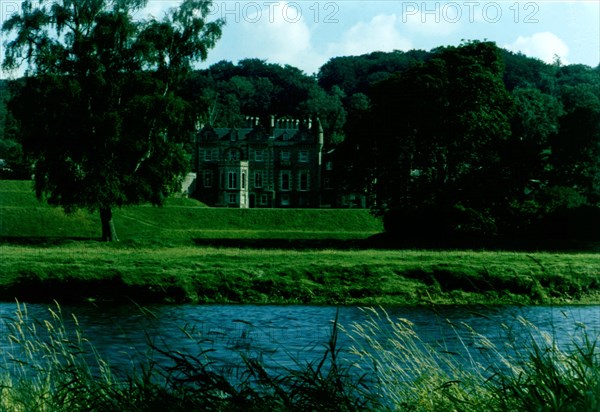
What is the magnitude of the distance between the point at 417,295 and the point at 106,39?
2040 centimetres

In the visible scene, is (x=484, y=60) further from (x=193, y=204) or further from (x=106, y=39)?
(x=193, y=204)

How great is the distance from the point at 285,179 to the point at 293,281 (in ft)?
204

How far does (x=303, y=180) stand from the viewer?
8781 cm

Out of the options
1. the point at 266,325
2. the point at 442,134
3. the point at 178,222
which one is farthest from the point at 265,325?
the point at 178,222

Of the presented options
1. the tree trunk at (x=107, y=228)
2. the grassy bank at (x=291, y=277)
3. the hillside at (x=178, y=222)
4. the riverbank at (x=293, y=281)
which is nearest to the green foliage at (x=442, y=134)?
the hillside at (x=178, y=222)

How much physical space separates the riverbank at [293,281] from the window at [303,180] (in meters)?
58.6

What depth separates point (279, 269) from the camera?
27406mm

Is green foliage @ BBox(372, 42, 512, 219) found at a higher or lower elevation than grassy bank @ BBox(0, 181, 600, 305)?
higher

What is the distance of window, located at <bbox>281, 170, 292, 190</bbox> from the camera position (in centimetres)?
8788

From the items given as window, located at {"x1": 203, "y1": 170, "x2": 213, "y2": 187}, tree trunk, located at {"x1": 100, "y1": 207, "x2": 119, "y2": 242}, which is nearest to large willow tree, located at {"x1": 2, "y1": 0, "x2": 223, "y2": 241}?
tree trunk, located at {"x1": 100, "y1": 207, "x2": 119, "y2": 242}

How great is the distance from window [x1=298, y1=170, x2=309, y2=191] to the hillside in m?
24.4

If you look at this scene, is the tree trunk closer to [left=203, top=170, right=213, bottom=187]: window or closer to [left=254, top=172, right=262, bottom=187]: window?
[left=203, top=170, right=213, bottom=187]: window

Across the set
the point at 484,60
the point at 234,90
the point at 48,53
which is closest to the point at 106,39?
the point at 48,53

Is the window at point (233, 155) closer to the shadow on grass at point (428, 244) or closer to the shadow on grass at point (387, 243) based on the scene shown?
the shadow on grass at point (428, 244)
